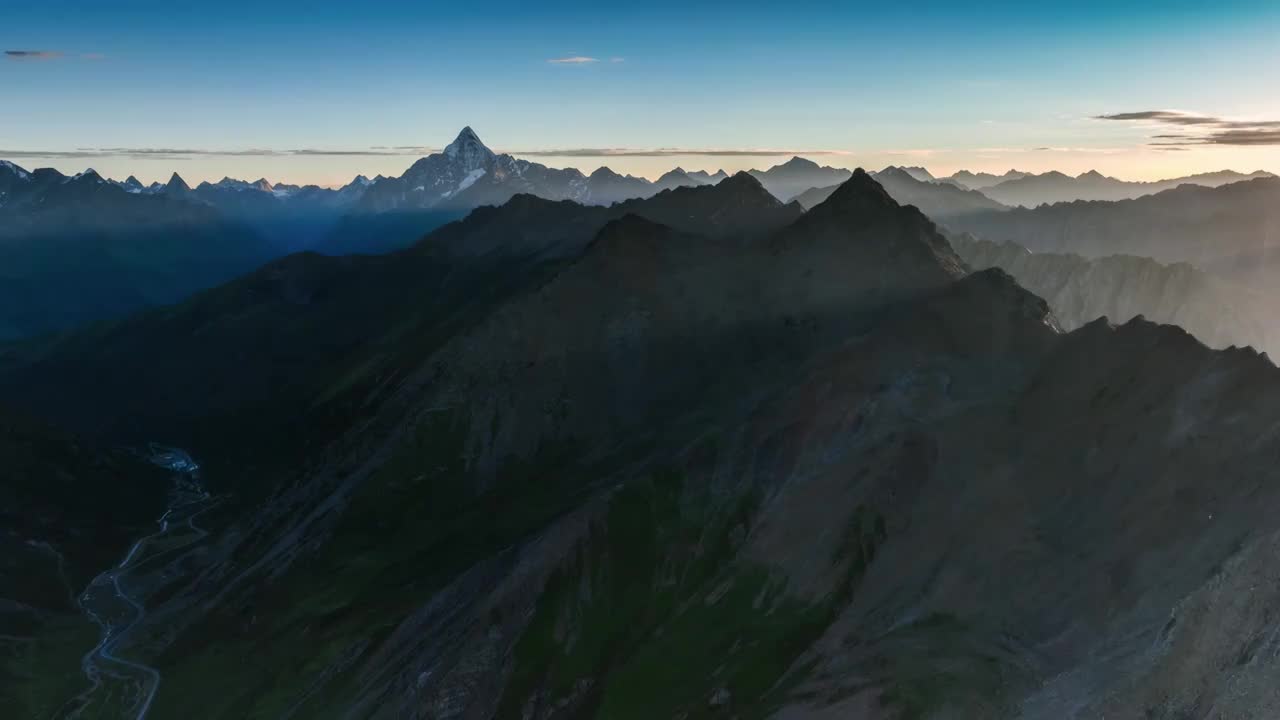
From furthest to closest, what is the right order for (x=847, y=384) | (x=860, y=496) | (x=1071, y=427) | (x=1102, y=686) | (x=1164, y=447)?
(x=847, y=384) → (x=860, y=496) → (x=1071, y=427) → (x=1164, y=447) → (x=1102, y=686)

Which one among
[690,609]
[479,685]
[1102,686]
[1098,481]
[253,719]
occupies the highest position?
[1098,481]

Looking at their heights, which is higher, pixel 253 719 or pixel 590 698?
pixel 590 698

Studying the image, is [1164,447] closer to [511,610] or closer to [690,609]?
[690,609]

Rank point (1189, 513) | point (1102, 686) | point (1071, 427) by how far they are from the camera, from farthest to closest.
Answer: point (1071, 427) < point (1189, 513) < point (1102, 686)

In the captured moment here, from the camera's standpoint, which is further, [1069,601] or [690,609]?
[690,609]

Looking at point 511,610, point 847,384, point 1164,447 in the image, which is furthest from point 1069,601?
point 511,610

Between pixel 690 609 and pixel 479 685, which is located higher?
pixel 690 609

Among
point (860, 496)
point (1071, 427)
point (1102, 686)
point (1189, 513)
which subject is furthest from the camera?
point (860, 496)

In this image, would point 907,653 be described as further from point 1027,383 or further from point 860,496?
point 1027,383

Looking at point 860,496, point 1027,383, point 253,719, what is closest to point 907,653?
point 860,496
